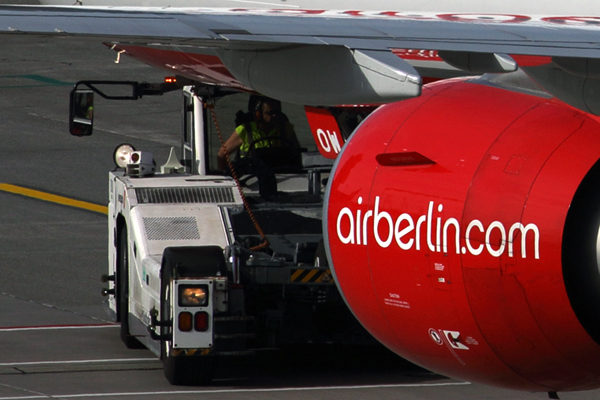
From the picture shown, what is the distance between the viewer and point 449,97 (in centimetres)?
737

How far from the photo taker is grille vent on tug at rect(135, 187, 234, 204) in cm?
1326

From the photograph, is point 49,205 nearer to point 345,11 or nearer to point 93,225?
point 93,225

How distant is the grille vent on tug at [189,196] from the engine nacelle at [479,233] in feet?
18.5

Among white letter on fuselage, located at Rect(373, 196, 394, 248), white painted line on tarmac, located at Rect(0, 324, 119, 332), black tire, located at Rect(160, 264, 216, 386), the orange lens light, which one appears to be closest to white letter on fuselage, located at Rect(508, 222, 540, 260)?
white letter on fuselage, located at Rect(373, 196, 394, 248)

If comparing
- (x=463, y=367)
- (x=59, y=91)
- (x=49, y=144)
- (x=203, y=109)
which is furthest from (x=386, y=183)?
(x=59, y=91)

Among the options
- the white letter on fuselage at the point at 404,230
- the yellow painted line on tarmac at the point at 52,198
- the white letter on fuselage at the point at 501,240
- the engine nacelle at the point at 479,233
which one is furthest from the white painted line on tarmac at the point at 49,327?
the white letter on fuselage at the point at 501,240

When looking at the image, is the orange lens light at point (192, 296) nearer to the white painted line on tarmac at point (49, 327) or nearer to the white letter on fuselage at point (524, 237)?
the white painted line on tarmac at point (49, 327)

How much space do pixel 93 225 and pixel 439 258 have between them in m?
15.5

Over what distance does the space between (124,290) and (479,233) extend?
26.3 feet

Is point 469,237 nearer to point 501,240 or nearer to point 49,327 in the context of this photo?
point 501,240

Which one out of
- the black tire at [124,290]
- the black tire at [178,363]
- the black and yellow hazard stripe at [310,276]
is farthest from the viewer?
the black tire at [124,290]

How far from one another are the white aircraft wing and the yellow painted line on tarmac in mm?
17077

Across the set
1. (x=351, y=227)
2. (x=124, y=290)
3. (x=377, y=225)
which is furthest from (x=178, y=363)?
(x=377, y=225)

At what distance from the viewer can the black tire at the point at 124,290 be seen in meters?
14.1
